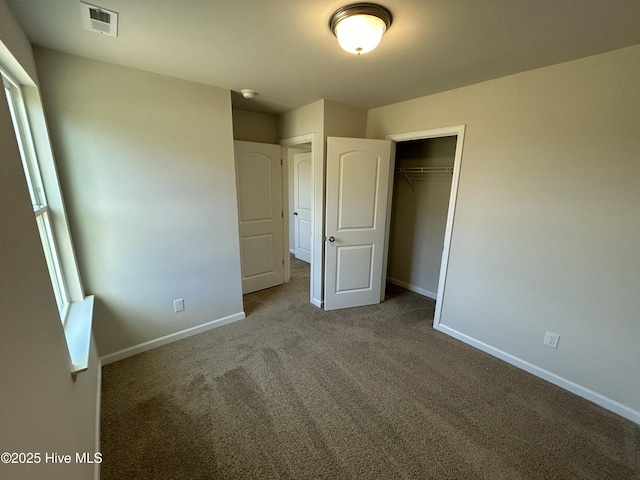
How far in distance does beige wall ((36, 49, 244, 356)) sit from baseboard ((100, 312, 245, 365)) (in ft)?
0.13

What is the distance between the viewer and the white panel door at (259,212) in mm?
3189

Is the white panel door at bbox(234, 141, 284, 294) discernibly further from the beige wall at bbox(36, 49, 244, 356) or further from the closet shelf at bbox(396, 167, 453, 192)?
the closet shelf at bbox(396, 167, 453, 192)

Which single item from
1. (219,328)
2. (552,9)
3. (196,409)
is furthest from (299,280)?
(552,9)

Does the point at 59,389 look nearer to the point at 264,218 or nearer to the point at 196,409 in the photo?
the point at 196,409

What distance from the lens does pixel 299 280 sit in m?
4.01

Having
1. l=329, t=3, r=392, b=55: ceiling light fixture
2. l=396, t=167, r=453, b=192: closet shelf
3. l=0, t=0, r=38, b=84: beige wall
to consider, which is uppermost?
l=329, t=3, r=392, b=55: ceiling light fixture

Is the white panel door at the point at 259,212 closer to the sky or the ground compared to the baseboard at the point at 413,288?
closer to the sky

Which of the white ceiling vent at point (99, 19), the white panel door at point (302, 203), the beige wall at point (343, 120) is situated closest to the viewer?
the white ceiling vent at point (99, 19)

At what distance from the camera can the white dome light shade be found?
125cm

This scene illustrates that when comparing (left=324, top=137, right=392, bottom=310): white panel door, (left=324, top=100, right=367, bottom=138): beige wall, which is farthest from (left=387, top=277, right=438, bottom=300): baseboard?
(left=324, top=100, right=367, bottom=138): beige wall

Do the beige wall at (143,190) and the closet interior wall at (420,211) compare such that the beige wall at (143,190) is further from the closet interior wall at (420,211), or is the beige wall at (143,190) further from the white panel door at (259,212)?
the closet interior wall at (420,211)

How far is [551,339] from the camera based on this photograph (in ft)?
6.57

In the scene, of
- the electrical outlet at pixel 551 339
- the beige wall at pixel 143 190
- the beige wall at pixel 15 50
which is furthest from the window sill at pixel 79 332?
the electrical outlet at pixel 551 339

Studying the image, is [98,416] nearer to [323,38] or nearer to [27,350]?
[27,350]
